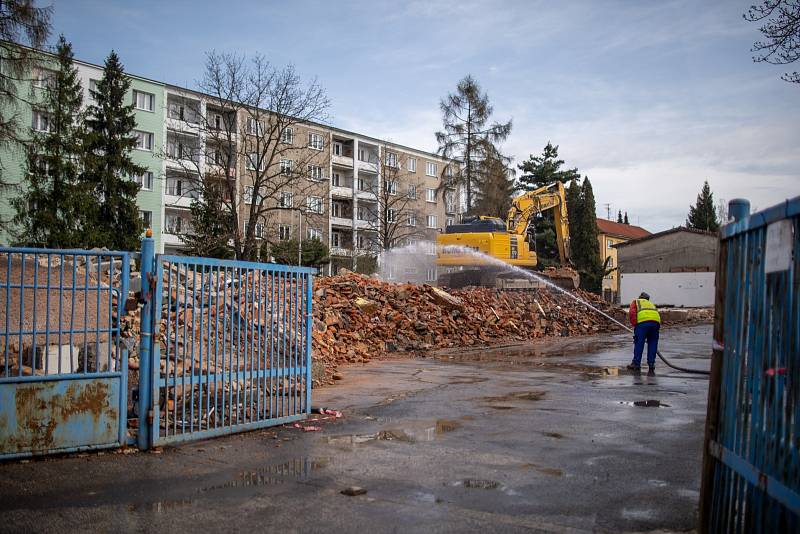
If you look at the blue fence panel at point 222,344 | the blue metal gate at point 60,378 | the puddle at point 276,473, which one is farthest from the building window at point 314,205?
the puddle at point 276,473

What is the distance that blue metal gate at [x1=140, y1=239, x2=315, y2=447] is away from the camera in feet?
22.8

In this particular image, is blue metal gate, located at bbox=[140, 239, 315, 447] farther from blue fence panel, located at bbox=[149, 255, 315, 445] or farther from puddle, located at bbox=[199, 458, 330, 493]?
puddle, located at bbox=[199, 458, 330, 493]

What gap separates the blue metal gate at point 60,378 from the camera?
20.3 feet

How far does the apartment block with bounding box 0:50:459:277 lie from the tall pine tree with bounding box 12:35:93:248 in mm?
2539

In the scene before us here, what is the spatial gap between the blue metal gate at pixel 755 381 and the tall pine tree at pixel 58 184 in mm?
38052

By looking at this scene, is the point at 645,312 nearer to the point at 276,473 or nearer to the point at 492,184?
the point at 276,473

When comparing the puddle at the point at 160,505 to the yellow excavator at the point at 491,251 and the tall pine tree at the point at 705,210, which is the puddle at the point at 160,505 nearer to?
the yellow excavator at the point at 491,251

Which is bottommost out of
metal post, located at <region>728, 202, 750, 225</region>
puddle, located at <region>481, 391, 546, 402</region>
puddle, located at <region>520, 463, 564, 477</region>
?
puddle, located at <region>481, 391, 546, 402</region>

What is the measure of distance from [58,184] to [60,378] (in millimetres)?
36413

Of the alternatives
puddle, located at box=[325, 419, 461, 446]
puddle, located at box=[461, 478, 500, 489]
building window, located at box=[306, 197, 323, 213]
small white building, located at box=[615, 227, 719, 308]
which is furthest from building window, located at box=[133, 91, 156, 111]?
puddle, located at box=[461, 478, 500, 489]

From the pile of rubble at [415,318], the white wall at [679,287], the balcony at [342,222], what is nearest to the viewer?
the pile of rubble at [415,318]

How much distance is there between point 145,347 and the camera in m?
6.89

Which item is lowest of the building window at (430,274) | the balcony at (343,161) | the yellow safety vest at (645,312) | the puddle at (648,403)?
the puddle at (648,403)

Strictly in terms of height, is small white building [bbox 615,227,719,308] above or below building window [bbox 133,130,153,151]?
below
